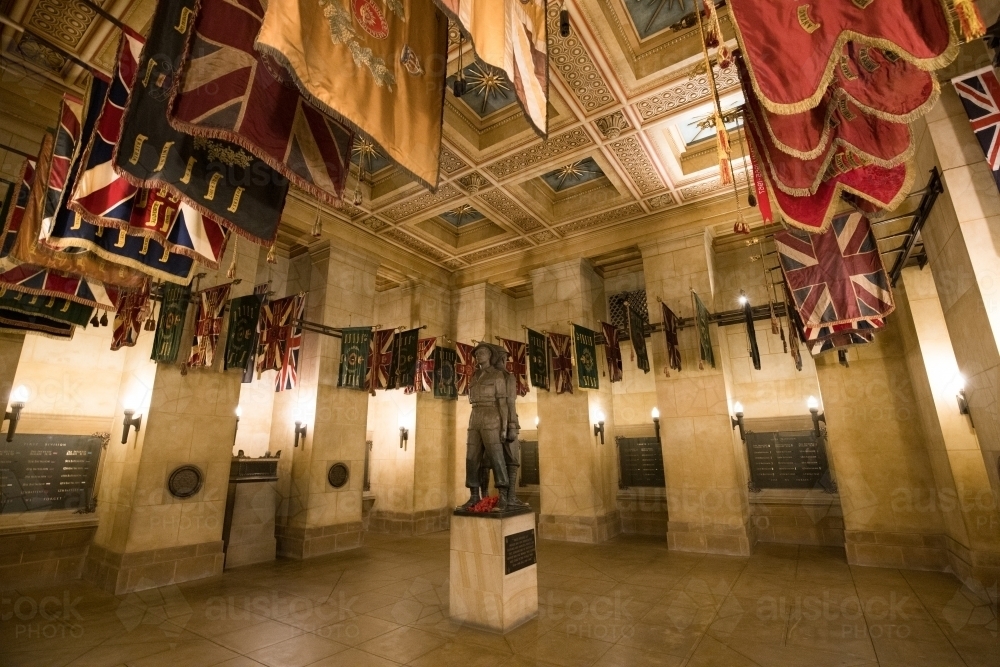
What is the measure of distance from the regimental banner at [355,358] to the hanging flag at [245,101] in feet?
21.6

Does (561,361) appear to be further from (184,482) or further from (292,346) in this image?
(184,482)

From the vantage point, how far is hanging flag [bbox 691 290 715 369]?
370 inches

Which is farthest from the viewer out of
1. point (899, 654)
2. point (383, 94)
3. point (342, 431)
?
point (342, 431)

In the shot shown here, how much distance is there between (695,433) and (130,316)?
36.9ft

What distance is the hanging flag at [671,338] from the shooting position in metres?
9.73

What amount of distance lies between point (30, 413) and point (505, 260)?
35.8ft

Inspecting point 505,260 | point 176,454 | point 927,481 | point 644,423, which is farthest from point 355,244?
point 927,481

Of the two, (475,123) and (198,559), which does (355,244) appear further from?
(198,559)

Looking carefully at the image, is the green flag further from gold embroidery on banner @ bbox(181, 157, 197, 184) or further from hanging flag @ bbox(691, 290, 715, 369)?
gold embroidery on banner @ bbox(181, 157, 197, 184)

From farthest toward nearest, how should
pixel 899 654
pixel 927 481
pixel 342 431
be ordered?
pixel 342 431, pixel 927 481, pixel 899 654

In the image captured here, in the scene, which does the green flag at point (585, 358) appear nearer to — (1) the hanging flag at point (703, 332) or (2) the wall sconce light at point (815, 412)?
(1) the hanging flag at point (703, 332)

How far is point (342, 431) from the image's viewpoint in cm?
1031

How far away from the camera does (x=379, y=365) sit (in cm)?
1039

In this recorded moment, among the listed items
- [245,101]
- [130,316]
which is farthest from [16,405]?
[245,101]
